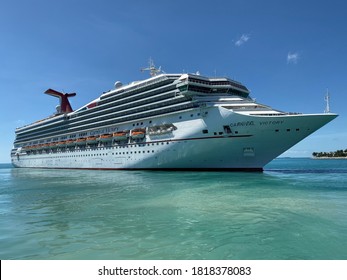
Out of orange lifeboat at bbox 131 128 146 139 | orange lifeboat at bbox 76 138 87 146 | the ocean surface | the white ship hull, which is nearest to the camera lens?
the ocean surface

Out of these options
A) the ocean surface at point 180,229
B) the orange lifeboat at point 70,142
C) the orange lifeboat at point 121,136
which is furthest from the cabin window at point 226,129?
the orange lifeboat at point 70,142

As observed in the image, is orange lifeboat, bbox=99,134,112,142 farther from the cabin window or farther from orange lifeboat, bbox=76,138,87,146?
the cabin window

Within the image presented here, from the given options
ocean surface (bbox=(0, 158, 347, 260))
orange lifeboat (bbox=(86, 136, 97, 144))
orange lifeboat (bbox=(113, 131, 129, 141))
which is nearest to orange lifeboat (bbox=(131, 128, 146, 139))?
orange lifeboat (bbox=(113, 131, 129, 141))

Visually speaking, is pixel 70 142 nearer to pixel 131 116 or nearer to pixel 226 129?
pixel 131 116

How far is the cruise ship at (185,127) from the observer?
25.1 meters

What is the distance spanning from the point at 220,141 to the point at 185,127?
4.89 meters

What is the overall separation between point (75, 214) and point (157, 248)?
5592 millimetres

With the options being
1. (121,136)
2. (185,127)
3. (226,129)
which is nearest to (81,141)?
(121,136)

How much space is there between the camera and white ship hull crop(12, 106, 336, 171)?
24.4 metres

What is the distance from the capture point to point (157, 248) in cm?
611

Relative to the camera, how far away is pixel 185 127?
29.2 m

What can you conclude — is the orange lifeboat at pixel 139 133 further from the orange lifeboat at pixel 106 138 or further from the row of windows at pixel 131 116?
the orange lifeboat at pixel 106 138

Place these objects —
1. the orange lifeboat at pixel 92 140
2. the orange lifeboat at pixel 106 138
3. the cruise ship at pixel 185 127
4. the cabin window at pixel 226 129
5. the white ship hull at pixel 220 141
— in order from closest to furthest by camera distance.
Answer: the white ship hull at pixel 220 141, the cruise ship at pixel 185 127, the cabin window at pixel 226 129, the orange lifeboat at pixel 106 138, the orange lifeboat at pixel 92 140
